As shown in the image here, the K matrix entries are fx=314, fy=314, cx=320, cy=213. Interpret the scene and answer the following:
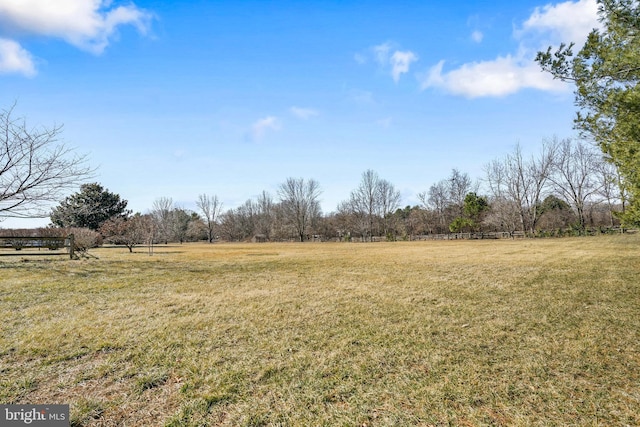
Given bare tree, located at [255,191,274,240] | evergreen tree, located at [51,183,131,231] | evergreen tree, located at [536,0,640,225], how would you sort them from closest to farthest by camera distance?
evergreen tree, located at [536,0,640,225] < evergreen tree, located at [51,183,131,231] < bare tree, located at [255,191,274,240]

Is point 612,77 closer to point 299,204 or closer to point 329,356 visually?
point 329,356

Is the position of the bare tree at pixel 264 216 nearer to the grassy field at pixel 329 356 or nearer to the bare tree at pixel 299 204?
the bare tree at pixel 299 204

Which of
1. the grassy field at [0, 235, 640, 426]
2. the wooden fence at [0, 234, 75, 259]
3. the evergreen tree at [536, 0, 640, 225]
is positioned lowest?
the grassy field at [0, 235, 640, 426]

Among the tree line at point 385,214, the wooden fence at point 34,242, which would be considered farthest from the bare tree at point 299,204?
the wooden fence at point 34,242

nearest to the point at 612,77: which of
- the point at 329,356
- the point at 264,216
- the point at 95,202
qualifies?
the point at 329,356

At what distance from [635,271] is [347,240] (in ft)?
135

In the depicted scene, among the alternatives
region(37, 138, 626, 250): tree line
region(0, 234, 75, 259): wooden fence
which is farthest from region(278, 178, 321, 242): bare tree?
region(0, 234, 75, 259): wooden fence

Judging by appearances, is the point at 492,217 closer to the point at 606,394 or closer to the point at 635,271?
the point at 635,271

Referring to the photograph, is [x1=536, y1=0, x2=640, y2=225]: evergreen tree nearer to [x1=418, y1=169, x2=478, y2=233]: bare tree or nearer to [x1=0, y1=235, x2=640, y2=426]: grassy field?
[x1=0, y1=235, x2=640, y2=426]: grassy field

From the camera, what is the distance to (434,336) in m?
4.23

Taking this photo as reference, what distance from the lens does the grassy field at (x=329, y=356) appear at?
2490mm

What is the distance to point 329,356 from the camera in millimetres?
3553

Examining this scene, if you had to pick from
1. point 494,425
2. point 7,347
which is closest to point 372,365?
point 494,425

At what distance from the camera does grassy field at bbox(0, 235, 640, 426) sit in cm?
249
